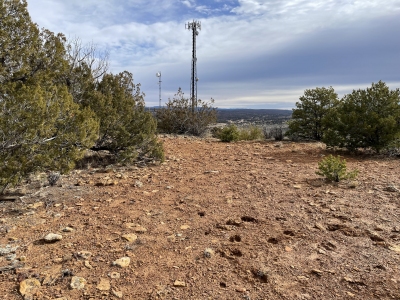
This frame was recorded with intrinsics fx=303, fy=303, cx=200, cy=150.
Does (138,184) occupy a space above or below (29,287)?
above

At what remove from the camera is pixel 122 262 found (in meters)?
2.66

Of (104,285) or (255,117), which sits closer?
(104,285)

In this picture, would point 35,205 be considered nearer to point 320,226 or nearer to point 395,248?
point 320,226

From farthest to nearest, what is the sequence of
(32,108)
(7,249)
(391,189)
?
(391,189) → (32,108) → (7,249)

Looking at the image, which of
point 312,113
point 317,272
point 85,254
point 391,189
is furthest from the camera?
point 312,113

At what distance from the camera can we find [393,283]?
92.4 inches

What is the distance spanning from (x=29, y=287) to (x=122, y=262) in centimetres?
71

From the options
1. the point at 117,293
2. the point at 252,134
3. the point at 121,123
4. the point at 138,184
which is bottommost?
the point at 117,293

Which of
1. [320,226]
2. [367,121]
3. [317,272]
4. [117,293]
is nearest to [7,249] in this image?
[117,293]

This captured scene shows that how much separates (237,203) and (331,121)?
5607mm

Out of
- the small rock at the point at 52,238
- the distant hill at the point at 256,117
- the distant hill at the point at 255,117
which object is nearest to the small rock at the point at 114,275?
the small rock at the point at 52,238

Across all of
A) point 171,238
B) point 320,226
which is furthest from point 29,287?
point 320,226

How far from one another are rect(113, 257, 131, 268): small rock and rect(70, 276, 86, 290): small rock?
30 centimetres

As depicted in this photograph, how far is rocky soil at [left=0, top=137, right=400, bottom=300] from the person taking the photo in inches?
92.5
